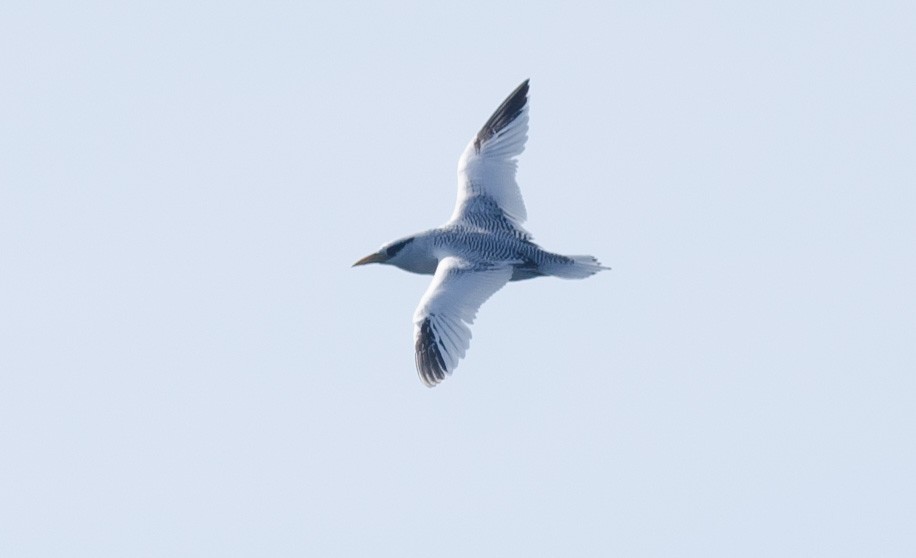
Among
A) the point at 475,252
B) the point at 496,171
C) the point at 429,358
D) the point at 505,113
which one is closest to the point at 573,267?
the point at 475,252

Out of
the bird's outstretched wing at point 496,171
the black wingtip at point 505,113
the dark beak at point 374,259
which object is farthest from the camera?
the black wingtip at point 505,113

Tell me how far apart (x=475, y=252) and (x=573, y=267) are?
2021mm

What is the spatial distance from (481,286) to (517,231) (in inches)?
116

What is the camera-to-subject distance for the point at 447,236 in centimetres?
3588

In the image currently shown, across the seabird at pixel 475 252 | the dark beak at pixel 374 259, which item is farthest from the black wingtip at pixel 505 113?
the dark beak at pixel 374 259

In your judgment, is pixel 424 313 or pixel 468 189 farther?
pixel 468 189

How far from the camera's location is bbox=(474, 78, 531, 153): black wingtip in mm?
40031

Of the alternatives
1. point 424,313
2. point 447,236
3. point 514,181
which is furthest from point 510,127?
point 424,313

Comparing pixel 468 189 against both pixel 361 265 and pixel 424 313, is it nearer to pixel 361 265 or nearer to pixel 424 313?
pixel 361 265

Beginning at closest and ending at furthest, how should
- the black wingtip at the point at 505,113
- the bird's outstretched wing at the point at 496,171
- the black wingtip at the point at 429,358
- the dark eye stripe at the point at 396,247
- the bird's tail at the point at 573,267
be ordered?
1. the black wingtip at the point at 429,358
2. the bird's tail at the point at 573,267
3. the dark eye stripe at the point at 396,247
4. the bird's outstretched wing at the point at 496,171
5. the black wingtip at the point at 505,113

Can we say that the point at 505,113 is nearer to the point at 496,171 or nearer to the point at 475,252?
the point at 496,171

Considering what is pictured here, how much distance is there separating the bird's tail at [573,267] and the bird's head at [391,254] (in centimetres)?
310

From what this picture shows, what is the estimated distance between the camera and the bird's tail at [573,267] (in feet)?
115

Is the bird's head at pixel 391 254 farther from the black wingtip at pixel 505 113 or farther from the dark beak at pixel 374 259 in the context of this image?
the black wingtip at pixel 505 113
